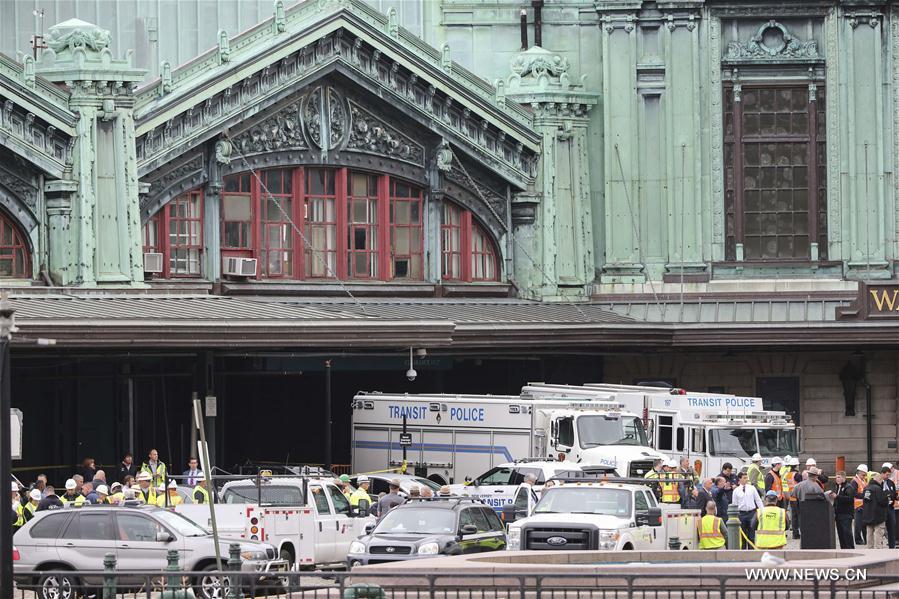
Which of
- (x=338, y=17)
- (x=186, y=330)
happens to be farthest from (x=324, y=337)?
(x=338, y=17)

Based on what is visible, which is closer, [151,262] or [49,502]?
[49,502]

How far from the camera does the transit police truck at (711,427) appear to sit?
49.3 meters

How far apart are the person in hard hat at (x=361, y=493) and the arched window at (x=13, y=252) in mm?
10233

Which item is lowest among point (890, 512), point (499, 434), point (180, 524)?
point (890, 512)

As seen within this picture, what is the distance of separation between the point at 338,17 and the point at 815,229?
1617 cm

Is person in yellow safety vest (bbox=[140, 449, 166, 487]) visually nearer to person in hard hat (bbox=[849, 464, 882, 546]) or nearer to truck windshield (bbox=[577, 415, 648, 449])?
truck windshield (bbox=[577, 415, 648, 449])

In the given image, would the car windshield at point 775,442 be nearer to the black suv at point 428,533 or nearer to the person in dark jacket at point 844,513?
the person in dark jacket at point 844,513

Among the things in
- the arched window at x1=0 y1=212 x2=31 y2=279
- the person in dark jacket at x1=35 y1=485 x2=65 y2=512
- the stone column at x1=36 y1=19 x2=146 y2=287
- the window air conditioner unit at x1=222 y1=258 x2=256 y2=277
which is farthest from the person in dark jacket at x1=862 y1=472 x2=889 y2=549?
the arched window at x1=0 y1=212 x2=31 y2=279

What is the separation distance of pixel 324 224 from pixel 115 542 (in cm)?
2499

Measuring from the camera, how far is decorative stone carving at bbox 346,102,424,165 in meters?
57.8

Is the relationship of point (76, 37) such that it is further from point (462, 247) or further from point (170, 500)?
point (462, 247)

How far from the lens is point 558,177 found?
202 feet

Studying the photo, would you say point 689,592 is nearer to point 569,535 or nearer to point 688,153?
point 569,535

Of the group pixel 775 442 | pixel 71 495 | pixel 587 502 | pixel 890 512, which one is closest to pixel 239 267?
pixel 775 442
